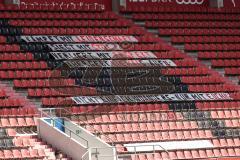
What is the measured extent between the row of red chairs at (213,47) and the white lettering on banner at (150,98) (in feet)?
7.78

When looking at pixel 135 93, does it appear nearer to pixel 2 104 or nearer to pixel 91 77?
pixel 91 77

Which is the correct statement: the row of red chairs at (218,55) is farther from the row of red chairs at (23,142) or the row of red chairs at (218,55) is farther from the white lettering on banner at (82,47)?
the row of red chairs at (23,142)

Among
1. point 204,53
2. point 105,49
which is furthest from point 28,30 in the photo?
point 204,53

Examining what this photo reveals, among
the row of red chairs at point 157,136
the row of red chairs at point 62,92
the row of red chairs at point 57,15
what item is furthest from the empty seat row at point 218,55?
the row of red chairs at point 62,92

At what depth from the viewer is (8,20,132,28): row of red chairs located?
2458 centimetres

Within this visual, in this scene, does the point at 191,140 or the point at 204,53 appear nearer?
the point at 191,140

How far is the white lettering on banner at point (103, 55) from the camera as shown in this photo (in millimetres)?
23828

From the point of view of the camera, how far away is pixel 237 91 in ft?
82.5

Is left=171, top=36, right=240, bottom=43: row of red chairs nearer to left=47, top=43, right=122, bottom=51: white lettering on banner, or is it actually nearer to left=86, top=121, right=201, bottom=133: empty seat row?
left=47, top=43, right=122, bottom=51: white lettering on banner

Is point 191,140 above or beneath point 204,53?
beneath

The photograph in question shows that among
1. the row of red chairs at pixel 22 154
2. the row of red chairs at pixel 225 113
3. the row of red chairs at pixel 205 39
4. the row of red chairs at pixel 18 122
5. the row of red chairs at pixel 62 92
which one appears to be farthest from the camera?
the row of red chairs at pixel 205 39

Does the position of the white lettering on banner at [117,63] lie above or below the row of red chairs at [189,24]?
below

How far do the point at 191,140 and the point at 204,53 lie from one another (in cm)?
489

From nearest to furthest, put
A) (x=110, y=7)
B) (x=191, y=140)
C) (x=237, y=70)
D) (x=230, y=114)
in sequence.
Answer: (x=191, y=140)
(x=230, y=114)
(x=237, y=70)
(x=110, y=7)
